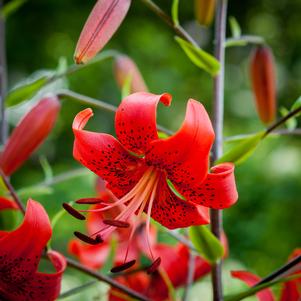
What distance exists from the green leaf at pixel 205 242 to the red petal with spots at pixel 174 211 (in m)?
0.03

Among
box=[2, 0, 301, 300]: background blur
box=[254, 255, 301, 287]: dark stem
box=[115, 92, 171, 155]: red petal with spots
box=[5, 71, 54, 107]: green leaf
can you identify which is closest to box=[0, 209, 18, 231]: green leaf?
box=[5, 71, 54, 107]: green leaf

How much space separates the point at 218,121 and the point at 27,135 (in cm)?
27

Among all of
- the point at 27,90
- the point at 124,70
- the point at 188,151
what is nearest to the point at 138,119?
the point at 188,151

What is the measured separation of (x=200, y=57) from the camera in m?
0.89

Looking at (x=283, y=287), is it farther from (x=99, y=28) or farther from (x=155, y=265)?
(x=99, y=28)

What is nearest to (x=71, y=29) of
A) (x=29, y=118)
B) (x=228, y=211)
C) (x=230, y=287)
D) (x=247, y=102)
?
(x=247, y=102)

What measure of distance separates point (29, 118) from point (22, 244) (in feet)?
0.80

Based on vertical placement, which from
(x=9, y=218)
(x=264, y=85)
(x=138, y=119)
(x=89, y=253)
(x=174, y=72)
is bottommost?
(x=174, y=72)

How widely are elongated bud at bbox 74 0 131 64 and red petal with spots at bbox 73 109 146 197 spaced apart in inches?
3.5

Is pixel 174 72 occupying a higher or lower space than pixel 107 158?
lower

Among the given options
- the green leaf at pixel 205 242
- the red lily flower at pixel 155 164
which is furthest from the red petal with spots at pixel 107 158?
the green leaf at pixel 205 242

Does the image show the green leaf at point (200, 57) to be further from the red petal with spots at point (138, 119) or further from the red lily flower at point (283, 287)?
the red lily flower at point (283, 287)

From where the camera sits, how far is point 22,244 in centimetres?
77

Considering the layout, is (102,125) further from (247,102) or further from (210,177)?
(210,177)
